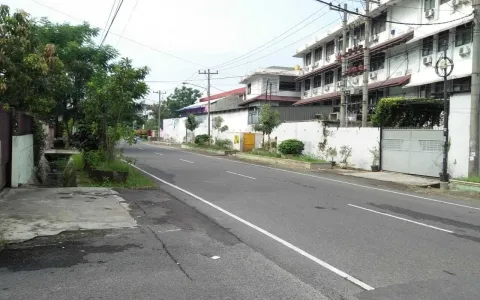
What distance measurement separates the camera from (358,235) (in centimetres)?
771

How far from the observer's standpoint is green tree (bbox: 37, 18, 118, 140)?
25625mm

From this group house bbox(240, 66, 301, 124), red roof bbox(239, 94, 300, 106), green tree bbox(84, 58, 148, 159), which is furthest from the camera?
house bbox(240, 66, 301, 124)

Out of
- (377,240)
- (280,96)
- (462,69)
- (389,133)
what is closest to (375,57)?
(462,69)

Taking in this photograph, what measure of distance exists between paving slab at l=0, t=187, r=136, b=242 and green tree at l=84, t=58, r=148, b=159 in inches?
158

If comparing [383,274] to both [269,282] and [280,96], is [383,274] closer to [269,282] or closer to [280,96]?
[269,282]

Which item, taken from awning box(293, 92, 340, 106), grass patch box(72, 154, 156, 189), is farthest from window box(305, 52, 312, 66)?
grass patch box(72, 154, 156, 189)

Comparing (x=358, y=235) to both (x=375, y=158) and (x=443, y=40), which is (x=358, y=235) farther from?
(x=443, y=40)

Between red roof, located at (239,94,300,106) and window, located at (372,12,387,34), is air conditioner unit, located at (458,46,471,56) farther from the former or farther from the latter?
red roof, located at (239,94,300,106)

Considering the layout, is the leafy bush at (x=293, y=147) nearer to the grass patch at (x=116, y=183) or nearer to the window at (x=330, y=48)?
the grass patch at (x=116, y=183)

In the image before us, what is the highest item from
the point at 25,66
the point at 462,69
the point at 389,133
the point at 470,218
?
the point at 462,69

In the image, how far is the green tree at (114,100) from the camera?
1535 centimetres

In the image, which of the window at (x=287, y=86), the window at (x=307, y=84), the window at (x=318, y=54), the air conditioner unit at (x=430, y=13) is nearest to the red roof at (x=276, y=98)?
the window at (x=287, y=86)

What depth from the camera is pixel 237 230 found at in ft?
26.3

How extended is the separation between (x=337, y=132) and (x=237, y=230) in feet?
64.0
